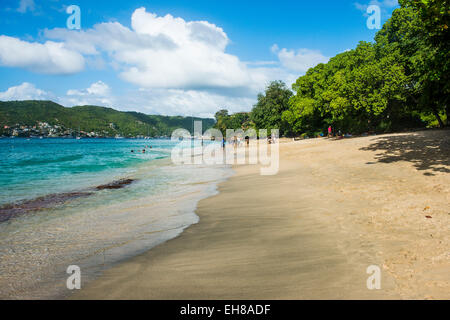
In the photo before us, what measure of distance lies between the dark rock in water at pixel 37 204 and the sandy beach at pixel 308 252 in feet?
23.3

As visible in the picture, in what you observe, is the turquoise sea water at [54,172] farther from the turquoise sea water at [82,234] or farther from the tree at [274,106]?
the tree at [274,106]

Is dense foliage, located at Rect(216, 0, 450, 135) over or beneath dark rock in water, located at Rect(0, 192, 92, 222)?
over

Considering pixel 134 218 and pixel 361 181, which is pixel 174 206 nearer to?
pixel 134 218

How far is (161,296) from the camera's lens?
3504 mm

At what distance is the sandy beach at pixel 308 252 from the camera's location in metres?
3.49

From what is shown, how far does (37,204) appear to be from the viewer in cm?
1117

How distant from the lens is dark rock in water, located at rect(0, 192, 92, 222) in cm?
978

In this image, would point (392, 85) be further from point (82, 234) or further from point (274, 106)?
point (274, 106)

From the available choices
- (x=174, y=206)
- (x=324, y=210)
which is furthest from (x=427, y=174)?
(x=174, y=206)

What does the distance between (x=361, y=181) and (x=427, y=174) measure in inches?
91.0

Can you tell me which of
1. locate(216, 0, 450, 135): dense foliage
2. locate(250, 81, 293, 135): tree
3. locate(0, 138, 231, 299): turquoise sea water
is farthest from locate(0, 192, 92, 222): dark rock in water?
locate(250, 81, 293, 135): tree

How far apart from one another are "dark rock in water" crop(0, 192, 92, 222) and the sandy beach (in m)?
7.11

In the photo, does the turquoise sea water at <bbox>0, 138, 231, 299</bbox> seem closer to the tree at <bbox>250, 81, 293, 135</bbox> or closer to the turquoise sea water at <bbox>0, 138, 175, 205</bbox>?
the turquoise sea water at <bbox>0, 138, 175, 205</bbox>

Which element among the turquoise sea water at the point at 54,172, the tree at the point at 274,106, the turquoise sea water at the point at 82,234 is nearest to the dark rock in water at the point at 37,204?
the turquoise sea water at the point at 82,234
